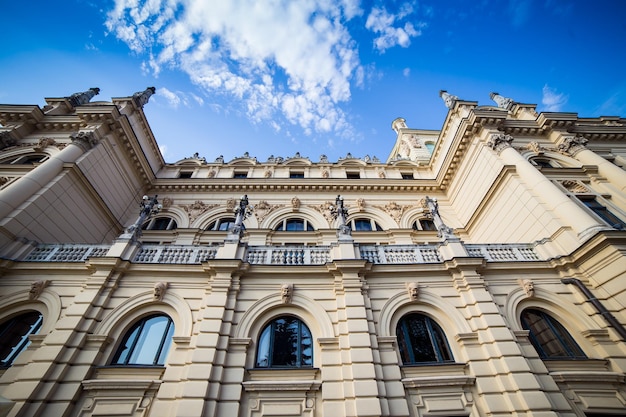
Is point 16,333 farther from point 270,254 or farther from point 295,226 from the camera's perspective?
point 295,226

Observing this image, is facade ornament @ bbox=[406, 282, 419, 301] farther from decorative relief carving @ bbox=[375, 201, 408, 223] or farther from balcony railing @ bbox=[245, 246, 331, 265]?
decorative relief carving @ bbox=[375, 201, 408, 223]

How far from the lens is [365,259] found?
1156 centimetres

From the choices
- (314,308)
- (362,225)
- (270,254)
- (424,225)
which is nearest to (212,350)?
(314,308)

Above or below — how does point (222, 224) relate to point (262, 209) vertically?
below

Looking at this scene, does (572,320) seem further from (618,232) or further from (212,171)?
(212,171)

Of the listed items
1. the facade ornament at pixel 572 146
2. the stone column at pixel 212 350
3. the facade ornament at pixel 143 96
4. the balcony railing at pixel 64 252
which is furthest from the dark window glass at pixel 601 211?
the facade ornament at pixel 143 96

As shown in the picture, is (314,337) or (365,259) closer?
(314,337)

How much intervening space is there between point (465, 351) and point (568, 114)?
66.1 ft

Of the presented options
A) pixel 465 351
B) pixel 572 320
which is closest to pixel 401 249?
pixel 465 351

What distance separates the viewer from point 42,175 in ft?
47.6

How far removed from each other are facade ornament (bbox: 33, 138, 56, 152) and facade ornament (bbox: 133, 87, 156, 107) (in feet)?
20.5

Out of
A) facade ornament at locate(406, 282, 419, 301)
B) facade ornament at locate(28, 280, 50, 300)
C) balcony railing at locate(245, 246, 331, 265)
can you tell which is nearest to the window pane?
balcony railing at locate(245, 246, 331, 265)

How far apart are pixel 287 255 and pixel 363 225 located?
9.53 meters

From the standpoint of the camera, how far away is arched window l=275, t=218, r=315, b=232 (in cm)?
2003
